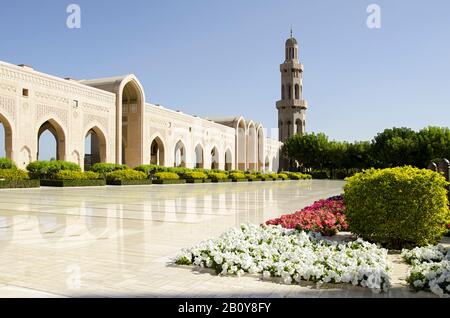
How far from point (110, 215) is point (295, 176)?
126 feet

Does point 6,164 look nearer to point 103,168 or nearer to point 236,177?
point 103,168

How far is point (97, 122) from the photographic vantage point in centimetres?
2762

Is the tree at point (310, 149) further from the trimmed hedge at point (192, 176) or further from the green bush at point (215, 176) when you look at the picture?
the trimmed hedge at point (192, 176)

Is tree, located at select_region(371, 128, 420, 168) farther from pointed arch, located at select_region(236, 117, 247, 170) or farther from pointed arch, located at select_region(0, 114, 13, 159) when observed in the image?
pointed arch, located at select_region(0, 114, 13, 159)

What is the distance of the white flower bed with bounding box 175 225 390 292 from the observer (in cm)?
362

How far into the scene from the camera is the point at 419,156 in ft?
142

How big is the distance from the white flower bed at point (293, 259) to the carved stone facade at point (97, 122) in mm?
19929

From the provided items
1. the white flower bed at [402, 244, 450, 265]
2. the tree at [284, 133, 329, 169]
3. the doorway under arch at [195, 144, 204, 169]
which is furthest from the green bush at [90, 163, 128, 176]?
the tree at [284, 133, 329, 169]

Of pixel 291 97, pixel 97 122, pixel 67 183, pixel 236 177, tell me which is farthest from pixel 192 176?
pixel 291 97

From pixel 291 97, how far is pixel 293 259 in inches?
2521
